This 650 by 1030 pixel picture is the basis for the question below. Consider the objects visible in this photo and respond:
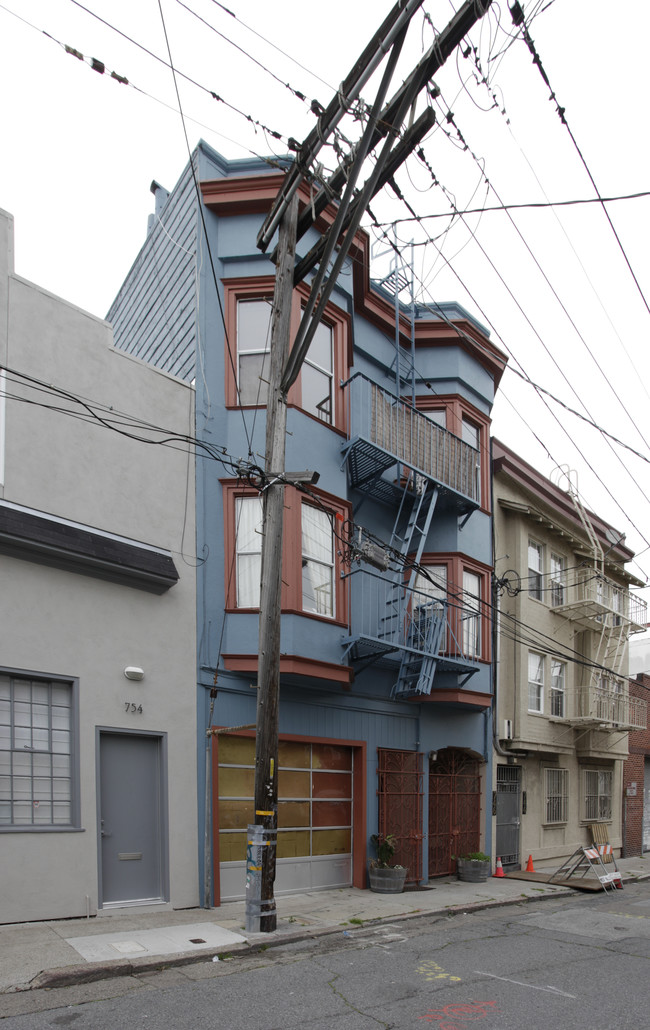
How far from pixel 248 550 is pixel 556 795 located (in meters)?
12.2

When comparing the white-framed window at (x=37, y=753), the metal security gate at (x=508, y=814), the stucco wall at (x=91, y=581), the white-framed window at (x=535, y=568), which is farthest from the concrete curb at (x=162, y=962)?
the white-framed window at (x=535, y=568)

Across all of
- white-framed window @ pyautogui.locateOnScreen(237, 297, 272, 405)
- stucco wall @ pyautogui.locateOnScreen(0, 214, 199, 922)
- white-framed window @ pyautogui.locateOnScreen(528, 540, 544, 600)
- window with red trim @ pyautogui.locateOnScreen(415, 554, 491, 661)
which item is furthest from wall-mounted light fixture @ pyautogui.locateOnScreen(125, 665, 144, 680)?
white-framed window @ pyautogui.locateOnScreen(528, 540, 544, 600)

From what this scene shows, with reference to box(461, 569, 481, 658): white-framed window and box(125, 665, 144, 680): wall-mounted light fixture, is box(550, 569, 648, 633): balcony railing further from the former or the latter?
box(125, 665, 144, 680): wall-mounted light fixture

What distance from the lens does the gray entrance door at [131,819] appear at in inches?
398

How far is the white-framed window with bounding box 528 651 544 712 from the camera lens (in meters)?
19.3

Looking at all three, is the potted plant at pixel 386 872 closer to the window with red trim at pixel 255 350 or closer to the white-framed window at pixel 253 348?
the window with red trim at pixel 255 350

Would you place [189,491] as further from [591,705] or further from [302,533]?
[591,705]

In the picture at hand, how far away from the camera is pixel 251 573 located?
41.1ft

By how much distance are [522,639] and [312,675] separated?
803cm

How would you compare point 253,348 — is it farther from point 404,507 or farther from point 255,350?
point 404,507

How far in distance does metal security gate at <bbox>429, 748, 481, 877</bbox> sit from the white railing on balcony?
4434 millimetres

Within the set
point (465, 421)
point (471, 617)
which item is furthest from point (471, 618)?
point (465, 421)

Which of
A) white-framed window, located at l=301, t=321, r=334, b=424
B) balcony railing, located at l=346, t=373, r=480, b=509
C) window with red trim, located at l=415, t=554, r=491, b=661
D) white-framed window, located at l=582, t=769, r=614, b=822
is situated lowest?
white-framed window, located at l=582, t=769, r=614, b=822

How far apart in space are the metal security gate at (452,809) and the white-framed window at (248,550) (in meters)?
6.12
